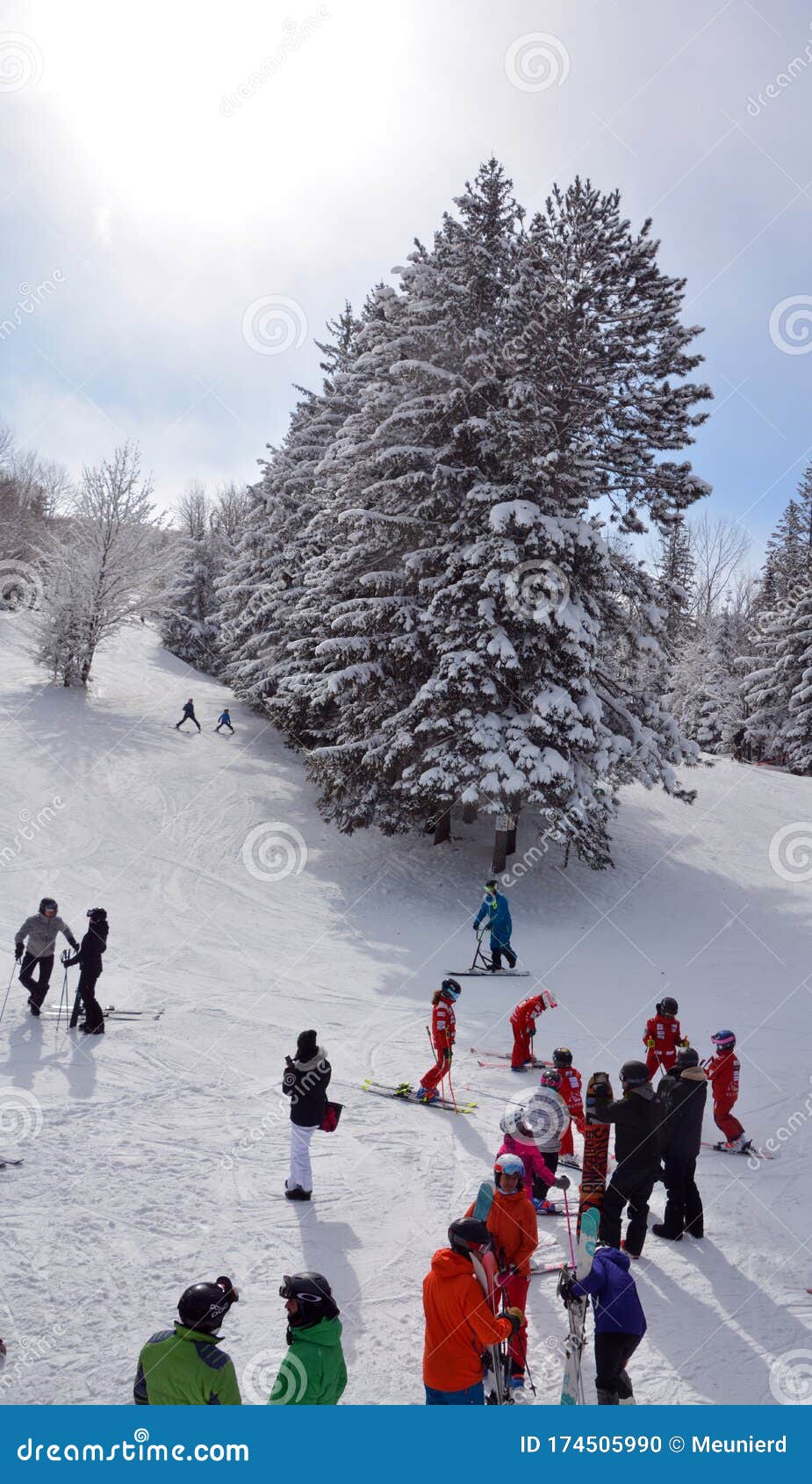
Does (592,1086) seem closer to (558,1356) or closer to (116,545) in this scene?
(558,1356)

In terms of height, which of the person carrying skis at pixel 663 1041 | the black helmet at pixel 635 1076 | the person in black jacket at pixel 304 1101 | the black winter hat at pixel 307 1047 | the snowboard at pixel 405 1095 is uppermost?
the black helmet at pixel 635 1076

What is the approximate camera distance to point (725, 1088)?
8.71 meters

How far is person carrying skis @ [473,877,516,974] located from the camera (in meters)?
14.2

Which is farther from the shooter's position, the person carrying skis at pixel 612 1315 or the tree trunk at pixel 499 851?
the tree trunk at pixel 499 851

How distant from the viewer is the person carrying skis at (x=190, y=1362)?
3816 mm

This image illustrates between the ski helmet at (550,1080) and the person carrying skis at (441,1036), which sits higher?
the ski helmet at (550,1080)

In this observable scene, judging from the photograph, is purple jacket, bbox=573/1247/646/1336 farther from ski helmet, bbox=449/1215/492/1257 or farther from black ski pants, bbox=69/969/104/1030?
Result: black ski pants, bbox=69/969/104/1030

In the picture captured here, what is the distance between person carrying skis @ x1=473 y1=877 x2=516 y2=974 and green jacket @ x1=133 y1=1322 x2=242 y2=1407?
410 inches

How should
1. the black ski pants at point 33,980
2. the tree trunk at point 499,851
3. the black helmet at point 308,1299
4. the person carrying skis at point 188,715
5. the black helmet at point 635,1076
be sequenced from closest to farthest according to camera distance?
the black helmet at point 308,1299 < the black helmet at point 635,1076 < the black ski pants at point 33,980 < the tree trunk at point 499,851 < the person carrying skis at point 188,715

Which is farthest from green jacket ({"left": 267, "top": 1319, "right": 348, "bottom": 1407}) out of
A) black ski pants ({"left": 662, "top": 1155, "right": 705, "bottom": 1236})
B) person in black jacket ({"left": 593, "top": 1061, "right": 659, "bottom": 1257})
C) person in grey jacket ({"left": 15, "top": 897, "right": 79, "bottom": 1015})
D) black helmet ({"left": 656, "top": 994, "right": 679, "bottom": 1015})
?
person in grey jacket ({"left": 15, "top": 897, "right": 79, "bottom": 1015})

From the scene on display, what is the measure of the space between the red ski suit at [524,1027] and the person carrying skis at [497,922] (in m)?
3.63

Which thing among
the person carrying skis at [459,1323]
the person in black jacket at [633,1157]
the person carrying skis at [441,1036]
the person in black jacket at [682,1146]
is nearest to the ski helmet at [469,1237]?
the person carrying skis at [459,1323]

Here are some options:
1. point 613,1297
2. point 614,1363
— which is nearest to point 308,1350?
point 613,1297

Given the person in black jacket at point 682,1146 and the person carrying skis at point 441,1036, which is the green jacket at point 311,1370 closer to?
the person in black jacket at point 682,1146
